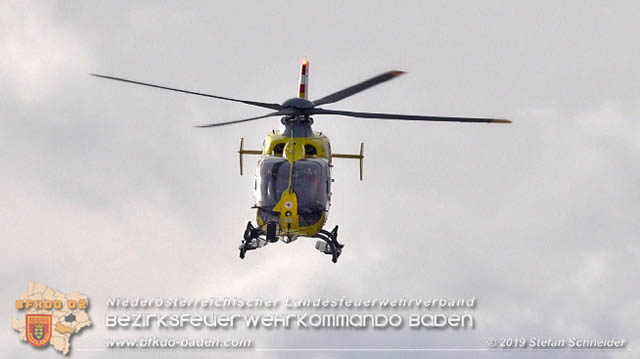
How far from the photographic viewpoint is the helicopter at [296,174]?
132 feet

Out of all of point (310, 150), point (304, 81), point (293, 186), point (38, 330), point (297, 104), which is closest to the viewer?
point (293, 186)

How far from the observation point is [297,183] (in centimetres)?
4041

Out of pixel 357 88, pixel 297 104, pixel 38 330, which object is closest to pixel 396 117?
pixel 357 88

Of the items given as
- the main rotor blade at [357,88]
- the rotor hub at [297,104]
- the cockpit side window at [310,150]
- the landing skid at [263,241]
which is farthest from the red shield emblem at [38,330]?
the main rotor blade at [357,88]

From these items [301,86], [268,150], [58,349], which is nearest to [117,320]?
[58,349]

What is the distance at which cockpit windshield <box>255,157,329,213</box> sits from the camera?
40344 millimetres

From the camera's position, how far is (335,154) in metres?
46.1

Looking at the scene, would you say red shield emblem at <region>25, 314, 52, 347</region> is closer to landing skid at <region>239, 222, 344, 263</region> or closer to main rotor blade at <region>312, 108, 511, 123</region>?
landing skid at <region>239, 222, 344, 263</region>

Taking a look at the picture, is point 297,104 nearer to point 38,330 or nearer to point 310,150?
point 310,150

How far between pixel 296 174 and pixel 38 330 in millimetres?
15211

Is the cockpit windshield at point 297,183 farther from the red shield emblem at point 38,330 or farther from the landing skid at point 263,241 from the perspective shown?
the red shield emblem at point 38,330

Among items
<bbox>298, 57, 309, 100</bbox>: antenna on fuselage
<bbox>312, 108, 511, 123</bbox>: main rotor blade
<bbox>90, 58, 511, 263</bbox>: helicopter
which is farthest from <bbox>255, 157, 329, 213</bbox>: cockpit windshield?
<bbox>298, 57, 309, 100</bbox>: antenna on fuselage

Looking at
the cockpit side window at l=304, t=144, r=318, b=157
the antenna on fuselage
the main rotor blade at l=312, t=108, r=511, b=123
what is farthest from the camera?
the antenna on fuselage

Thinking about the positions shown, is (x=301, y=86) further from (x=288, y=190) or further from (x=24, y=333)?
(x=24, y=333)
